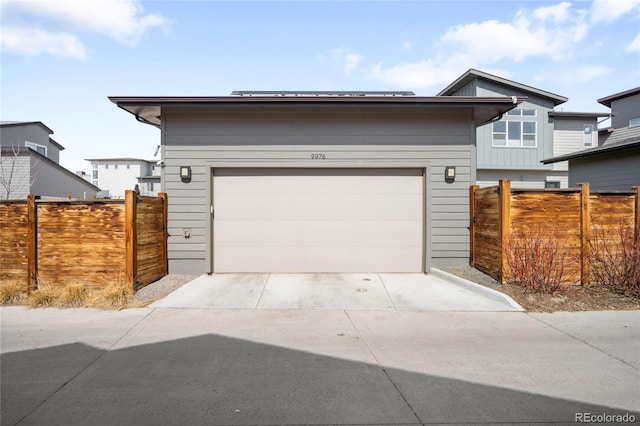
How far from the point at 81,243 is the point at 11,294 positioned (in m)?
1.27

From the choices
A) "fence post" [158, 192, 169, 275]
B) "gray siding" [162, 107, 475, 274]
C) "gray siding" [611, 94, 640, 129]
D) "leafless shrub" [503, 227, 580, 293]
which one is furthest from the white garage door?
"gray siding" [611, 94, 640, 129]

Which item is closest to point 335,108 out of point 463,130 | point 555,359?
point 463,130

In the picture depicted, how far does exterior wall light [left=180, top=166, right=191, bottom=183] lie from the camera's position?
26.1 feet

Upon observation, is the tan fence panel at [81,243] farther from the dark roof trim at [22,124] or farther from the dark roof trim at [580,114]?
the dark roof trim at [580,114]

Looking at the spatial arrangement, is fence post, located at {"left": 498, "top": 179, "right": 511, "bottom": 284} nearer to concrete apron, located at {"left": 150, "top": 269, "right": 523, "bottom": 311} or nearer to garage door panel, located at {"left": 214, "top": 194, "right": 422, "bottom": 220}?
concrete apron, located at {"left": 150, "top": 269, "right": 523, "bottom": 311}

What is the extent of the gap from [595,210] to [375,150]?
14.1ft

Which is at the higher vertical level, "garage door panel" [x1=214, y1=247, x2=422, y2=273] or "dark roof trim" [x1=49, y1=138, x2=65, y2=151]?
"dark roof trim" [x1=49, y1=138, x2=65, y2=151]

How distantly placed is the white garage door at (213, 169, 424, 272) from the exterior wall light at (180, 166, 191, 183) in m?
0.56

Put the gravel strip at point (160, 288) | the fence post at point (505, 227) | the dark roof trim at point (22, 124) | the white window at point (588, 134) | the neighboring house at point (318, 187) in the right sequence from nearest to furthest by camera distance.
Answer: the gravel strip at point (160, 288)
the fence post at point (505, 227)
the neighboring house at point (318, 187)
the dark roof trim at point (22, 124)
the white window at point (588, 134)

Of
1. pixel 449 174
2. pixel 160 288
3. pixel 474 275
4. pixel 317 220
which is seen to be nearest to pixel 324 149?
pixel 317 220

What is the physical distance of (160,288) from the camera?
22.5 feet

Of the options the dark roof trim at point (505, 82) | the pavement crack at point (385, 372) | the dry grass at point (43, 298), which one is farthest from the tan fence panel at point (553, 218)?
the dark roof trim at point (505, 82)

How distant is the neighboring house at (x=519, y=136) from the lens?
63.7 feet

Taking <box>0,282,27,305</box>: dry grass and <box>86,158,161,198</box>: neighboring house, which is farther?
<box>86,158,161,198</box>: neighboring house
